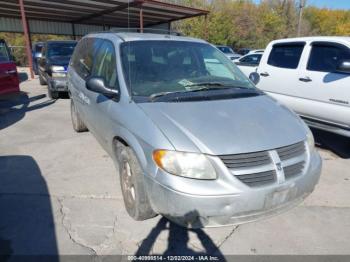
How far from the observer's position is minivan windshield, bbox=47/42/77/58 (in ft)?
33.4

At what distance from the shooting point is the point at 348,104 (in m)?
4.73

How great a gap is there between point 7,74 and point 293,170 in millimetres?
6329

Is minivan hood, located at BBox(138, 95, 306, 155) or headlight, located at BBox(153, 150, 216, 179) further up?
minivan hood, located at BBox(138, 95, 306, 155)

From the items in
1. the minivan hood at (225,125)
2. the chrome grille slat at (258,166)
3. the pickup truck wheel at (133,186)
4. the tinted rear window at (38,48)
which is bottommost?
the tinted rear window at (38,48)

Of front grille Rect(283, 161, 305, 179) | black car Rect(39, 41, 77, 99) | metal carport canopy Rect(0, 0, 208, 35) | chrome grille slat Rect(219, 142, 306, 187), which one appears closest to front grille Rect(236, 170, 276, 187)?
chrome grille slat Rect(219, 142, 306, 187)

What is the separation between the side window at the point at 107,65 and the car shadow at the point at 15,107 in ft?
11.4

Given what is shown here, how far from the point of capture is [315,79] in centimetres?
524

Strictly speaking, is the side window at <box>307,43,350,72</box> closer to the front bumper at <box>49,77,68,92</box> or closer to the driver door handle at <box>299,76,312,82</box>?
the driver door handle at <box>299,76,312,82</box>

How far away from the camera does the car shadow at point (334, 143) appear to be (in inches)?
202

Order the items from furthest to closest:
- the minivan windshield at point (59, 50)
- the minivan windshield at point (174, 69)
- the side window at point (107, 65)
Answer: the minivan windshield at point (59, 50) < the side window at point (107, 65) < the minivan windshield at point (174, 69)

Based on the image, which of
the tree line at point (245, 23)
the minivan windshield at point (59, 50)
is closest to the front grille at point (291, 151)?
the minivan windshield at point (59, 50)

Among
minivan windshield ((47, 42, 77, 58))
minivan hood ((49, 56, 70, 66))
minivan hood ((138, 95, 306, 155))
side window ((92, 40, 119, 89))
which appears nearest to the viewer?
minivan hood ((138, 95, 306, 155))

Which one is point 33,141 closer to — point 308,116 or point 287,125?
point 287,125

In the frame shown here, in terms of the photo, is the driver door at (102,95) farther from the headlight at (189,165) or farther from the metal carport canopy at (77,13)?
the metal carport canopy at (77,13)
